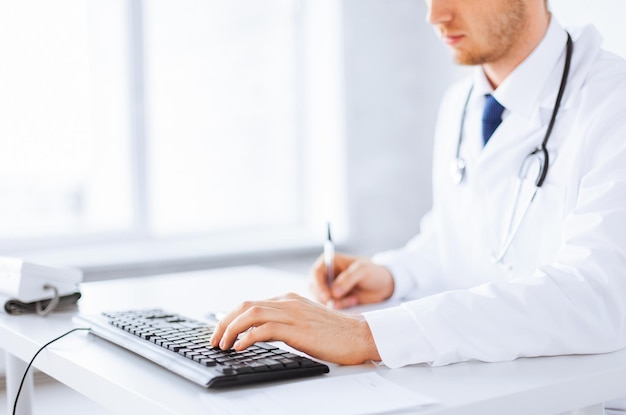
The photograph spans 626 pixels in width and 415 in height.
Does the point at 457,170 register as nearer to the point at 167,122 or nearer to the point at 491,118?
the point at 491,118

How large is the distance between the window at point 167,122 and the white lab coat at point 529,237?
1.42 m

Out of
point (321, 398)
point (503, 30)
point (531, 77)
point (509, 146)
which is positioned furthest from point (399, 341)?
point (503, 30)

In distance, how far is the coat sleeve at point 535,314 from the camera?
986 mm

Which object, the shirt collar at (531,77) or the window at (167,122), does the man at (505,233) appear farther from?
the window at (167,122)

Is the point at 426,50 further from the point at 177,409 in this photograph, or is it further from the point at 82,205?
the point at 177,409

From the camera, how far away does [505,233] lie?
4.82ft

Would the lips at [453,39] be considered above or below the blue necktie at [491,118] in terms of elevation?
above

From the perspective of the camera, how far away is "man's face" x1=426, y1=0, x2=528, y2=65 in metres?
1.57

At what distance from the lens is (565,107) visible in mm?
1398

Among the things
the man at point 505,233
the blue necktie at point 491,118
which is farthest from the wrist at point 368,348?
the blue necktie at point 491,118

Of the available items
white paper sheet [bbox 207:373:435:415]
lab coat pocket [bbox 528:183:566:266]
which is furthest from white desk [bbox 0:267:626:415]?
lab coat pocket [bbox 528:183:566:266]

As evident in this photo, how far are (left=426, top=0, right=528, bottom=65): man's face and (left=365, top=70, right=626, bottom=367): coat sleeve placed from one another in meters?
0.56

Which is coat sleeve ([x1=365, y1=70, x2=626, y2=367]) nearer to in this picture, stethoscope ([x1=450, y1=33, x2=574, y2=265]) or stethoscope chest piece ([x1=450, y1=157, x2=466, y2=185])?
stethoscope ([x1=450, y1=33, x2=574, y2=265])

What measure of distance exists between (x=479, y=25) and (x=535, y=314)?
2.56 feet
